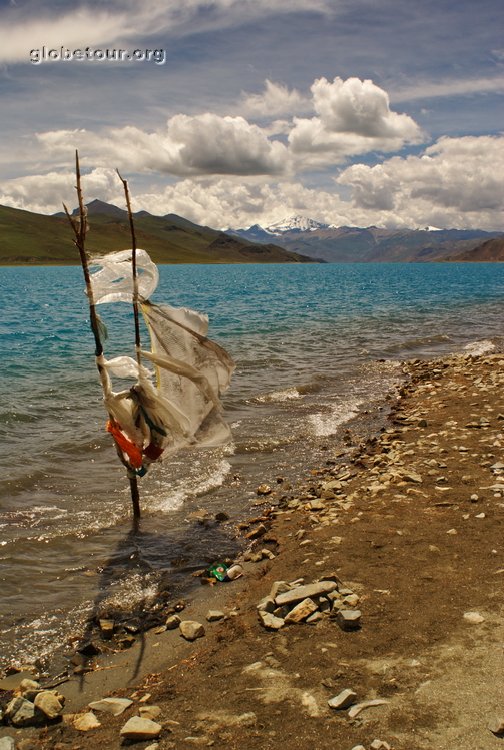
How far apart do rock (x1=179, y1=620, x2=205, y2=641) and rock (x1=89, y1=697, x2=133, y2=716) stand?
4.51 feet

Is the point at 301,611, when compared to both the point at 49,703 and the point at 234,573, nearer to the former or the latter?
the point at 234,573

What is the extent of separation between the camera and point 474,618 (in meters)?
6.23

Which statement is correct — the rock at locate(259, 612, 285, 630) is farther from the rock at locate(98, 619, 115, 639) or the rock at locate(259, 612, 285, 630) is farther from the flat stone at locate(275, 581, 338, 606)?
the rock at locate(98, 619, 115, 639)

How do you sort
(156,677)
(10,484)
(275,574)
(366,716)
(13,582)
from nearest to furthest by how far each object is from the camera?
(366,716)
(156,677)
(275,574)
(13,582)
(10,484)

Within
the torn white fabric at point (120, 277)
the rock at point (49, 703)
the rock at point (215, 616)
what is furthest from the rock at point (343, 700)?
the torn white fabric at point (120, 277)

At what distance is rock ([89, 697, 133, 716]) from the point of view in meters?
5.75

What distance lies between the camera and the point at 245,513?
37.2ft

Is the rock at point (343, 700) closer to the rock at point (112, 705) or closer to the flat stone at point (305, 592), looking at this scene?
the flat stone at point (305, 592)

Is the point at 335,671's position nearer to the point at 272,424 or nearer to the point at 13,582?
the point at 13,582

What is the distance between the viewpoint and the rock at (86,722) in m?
5.57

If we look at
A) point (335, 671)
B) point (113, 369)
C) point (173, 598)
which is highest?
point (113, 369)

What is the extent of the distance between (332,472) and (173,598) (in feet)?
18.2

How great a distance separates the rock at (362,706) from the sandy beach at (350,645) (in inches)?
0.5

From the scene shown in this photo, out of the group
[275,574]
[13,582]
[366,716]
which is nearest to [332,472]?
[275,574]
